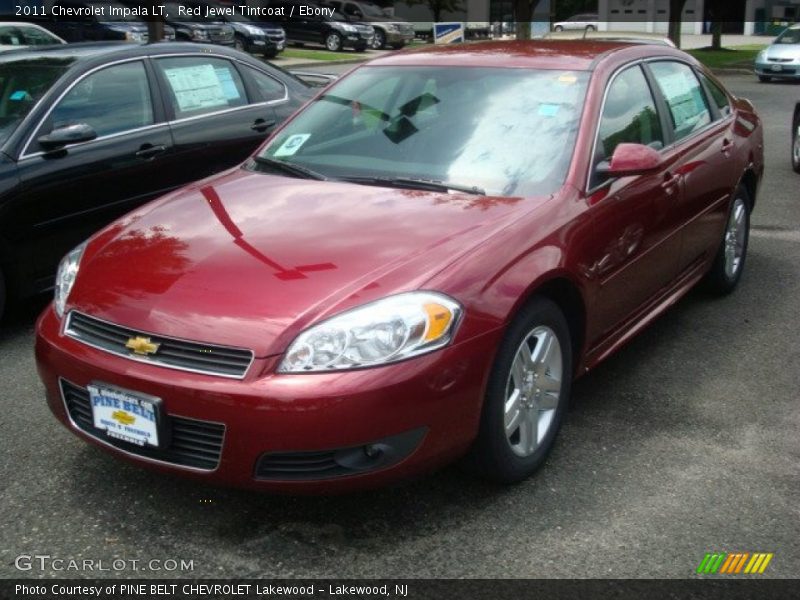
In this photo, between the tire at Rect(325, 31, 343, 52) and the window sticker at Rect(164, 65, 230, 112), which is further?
the tire at Rect(325, 31, 343, 52)

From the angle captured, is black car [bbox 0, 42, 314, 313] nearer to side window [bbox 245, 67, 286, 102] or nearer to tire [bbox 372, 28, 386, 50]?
side window [bbox 245, 67, 286, 102]

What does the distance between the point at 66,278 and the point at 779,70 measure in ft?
68.5

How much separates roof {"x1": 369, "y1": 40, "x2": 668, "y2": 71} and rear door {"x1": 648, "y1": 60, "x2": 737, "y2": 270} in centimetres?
36

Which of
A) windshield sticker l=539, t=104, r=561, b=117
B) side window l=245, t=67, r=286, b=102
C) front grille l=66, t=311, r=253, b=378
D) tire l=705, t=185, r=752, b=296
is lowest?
tire l=705, t=185, r=752, b=296

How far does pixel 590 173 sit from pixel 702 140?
4.75 feet

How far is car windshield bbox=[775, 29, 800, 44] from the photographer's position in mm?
22078

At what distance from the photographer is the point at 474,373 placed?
9.89ft

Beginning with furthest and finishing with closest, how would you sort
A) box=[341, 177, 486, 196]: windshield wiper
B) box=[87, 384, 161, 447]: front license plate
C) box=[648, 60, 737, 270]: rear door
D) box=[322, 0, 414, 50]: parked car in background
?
box=[322, 0, 414, 50]: parked car in background
box=[648, 60, 737, 270]: rear door
box=[341, 177, 486, 196]: windshield wiper
box=[87, 384, 161, 447]: front license plate

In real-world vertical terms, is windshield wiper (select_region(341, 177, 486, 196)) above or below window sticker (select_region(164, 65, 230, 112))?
below

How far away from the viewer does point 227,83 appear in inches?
257

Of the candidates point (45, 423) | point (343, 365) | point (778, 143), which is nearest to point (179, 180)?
point (45, 423)

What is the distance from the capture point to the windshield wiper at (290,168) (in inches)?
160

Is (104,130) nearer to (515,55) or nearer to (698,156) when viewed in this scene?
(515,55)

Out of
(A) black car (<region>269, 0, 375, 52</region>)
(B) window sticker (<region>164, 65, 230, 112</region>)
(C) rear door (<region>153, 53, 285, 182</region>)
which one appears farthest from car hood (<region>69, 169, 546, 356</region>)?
(A) black car (<region>269, 0, 375, 52</region>)
